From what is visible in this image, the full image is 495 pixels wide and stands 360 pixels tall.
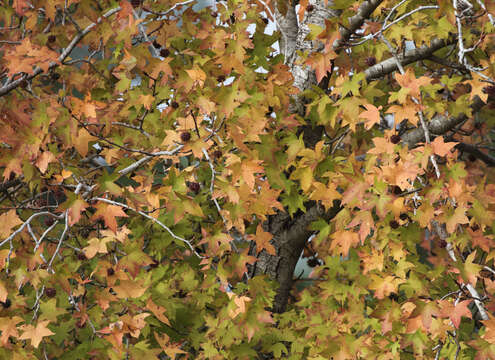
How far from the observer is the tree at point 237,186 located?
10.2 ft

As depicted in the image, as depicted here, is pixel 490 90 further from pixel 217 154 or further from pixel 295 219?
pixel 217 154

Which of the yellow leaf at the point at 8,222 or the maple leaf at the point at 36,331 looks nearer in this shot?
the maple leaf at the point at 36,331

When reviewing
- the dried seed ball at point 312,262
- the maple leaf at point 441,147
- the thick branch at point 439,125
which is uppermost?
the maple leaf at point 441,147

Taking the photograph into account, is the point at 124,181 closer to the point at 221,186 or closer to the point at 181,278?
the point at 181,278

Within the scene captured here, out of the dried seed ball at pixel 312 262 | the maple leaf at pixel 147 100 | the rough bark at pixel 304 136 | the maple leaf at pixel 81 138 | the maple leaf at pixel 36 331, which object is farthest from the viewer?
the dried seed ball at pixel 312 262

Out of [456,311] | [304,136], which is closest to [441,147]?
[456,311]

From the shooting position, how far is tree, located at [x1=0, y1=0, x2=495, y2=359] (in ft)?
10.2

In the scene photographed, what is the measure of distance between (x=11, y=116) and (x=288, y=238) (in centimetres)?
211

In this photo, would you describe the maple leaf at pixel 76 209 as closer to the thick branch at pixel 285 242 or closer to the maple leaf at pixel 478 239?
the thick branch at pixel 285 242

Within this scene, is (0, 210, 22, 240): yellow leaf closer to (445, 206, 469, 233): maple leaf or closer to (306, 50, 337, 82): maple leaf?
(306, 50, 337, 82): maple leaf

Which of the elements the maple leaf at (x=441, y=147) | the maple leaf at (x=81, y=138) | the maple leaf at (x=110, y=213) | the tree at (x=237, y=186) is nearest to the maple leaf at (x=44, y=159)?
the tree at (x=237, y=186)

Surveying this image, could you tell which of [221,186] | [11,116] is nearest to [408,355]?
[221,186]

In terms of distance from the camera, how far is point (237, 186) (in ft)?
10.8

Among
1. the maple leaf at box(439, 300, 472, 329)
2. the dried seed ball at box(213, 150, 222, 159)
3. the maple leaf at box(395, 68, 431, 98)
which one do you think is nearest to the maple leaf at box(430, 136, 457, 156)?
the maple leaf at box(395, 68, 431, 98)
